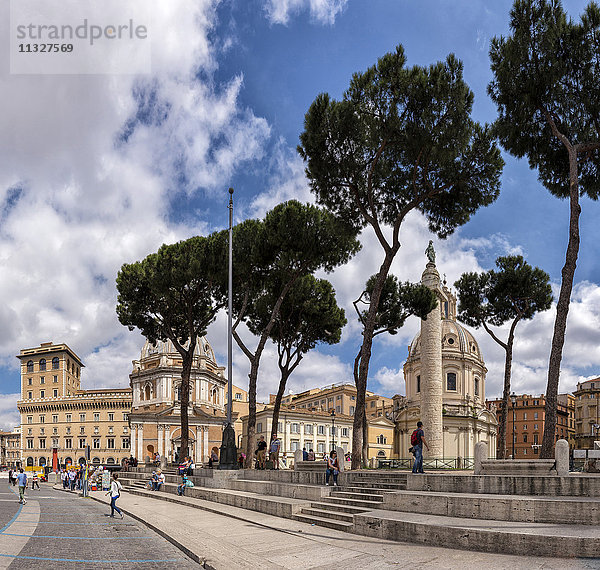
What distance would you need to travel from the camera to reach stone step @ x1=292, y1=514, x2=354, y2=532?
1352cm

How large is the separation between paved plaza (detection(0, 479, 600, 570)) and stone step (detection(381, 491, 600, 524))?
1661mm

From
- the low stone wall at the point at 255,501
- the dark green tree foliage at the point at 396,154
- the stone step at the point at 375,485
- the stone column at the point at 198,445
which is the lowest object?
the stone column at the point at 198,445

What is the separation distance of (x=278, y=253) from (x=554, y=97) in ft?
53.3

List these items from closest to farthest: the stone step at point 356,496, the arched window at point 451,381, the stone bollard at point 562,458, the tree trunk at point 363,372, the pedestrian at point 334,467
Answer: the stone bollard at point 562,458
the stone step at point 356,496
the pedestrian at point 334,467
the tree trunk at point 363,372
the arched window at point 451,381

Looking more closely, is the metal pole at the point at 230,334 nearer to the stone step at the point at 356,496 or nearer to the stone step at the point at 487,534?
the stone step at the point at 356,496

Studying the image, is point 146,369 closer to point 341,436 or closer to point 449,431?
point 341,436

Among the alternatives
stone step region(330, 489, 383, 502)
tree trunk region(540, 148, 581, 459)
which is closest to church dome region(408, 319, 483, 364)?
tree trunk region(540, 148, 581, 459)

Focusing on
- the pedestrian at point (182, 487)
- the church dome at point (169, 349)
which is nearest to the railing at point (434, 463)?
the pedestrian at point (182, 487)

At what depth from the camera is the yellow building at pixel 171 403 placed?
87.5m

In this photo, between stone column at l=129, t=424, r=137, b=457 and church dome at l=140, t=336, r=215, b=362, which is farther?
church dome at l=140, t=336, r=215, b=362

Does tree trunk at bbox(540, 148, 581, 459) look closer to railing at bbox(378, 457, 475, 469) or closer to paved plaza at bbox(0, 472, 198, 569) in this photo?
railing at bbox(378, 457, 475, 469)

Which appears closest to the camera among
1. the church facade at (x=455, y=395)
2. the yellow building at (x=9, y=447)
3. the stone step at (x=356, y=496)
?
the stone step at (x=356, y=496)

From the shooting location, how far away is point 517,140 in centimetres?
2136

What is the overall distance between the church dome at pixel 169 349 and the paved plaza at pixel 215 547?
81.8 m
